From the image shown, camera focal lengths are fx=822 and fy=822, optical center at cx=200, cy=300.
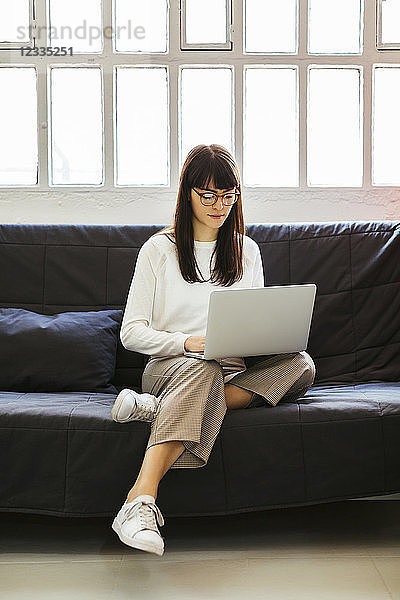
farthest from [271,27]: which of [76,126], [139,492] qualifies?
[139,492]

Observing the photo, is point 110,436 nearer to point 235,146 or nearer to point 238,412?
point 238,412

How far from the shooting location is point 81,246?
9.94 ft

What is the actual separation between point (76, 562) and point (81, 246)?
119cm

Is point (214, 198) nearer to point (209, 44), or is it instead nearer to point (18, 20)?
point (209, 44)

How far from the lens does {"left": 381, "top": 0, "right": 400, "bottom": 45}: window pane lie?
3.44 m

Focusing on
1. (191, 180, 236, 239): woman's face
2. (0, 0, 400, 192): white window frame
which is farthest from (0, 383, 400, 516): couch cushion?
(0, 0, 400, 192): white window frame

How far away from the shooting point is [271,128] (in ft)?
11.5

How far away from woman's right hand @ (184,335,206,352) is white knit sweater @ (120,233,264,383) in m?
0.10

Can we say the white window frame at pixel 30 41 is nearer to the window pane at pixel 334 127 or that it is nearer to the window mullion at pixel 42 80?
the window mullion at pixel 42 80

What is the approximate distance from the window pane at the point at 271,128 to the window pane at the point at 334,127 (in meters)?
0.08

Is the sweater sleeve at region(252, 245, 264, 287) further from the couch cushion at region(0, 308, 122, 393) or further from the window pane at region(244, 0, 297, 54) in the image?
the window pane at region(244, 0, 297, 54)

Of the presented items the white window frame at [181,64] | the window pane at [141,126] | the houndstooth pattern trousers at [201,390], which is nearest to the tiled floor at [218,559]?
the houndstooth pattern trousers at [201,390]

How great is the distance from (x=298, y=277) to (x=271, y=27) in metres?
1.16

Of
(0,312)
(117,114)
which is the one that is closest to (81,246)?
(0,312)
